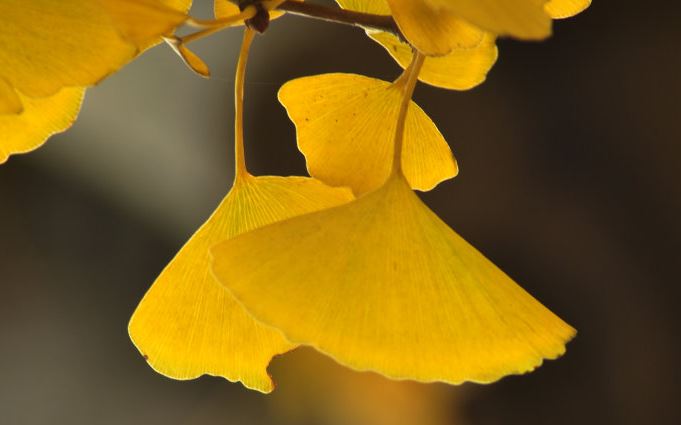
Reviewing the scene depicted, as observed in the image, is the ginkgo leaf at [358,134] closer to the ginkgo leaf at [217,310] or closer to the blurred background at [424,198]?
the ginkgo leaf at [217,310]

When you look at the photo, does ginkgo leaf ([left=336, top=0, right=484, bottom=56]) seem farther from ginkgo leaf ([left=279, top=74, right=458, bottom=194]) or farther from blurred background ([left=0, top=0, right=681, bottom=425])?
blurred background ([left=0, top=0, right=681, bottom=425])

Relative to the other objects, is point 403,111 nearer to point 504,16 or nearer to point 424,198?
point 504,16

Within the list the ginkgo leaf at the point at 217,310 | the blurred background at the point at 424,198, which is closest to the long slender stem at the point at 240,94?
the ginkgo leaf at the point at 217,310

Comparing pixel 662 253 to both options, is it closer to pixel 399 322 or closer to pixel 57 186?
pixel 57 186

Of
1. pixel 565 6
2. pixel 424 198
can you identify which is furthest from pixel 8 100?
pixel 424 198

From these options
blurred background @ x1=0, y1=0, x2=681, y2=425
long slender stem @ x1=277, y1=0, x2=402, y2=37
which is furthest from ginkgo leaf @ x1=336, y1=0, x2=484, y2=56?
blurred background @ x1=0, y1=0, x2=681, y2=425

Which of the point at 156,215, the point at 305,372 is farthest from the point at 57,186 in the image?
the point at 305,372
